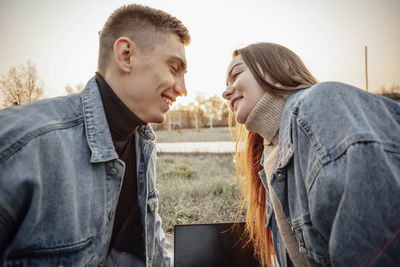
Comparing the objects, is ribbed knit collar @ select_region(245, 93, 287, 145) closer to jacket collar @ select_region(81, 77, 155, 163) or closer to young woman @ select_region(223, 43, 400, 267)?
young woman @ select_region(223, 43, 400, 267)

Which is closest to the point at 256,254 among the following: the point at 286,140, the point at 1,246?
the point at 286,140

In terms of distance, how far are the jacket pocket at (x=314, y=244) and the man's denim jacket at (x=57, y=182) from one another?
1.29 m

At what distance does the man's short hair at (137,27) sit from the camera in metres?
1.55

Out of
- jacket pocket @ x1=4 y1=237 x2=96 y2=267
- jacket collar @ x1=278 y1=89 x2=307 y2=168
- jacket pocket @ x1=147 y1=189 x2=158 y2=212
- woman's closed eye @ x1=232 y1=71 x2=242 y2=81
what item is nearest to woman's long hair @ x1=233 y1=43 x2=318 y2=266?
woman's closed eye @ x1=232 y1=71 x2=242 y2=81

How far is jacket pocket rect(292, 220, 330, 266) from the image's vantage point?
1.10m

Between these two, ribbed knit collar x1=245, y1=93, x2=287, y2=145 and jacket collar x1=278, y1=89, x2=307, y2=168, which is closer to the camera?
jacket collar x1=278, y1=89, x2=307, y2=168

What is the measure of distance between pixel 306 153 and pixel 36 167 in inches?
58.1

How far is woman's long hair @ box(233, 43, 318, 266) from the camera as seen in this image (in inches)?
65.3

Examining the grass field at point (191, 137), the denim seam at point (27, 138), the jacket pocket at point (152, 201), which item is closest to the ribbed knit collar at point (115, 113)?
the denim seam at point (27, 138)

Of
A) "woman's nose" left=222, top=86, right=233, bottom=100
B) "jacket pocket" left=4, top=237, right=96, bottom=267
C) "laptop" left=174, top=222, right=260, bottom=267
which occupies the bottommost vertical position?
"laptop" left=174, top=222, right=260, bottom=267

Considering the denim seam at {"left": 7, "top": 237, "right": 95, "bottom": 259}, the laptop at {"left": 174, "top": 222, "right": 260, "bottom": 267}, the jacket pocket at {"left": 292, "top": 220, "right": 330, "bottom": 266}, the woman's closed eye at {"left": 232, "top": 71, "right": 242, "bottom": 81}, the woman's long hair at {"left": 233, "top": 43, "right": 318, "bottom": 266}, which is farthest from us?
the laptop at {"left": 174, "top": 222, "right": 260, "bottom": 267}

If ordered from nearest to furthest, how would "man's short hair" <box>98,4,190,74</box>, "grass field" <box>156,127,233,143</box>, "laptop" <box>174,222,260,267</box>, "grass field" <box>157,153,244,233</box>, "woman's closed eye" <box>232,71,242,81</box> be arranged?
"man's short hair" <box>98,4,190,74</box> < "woman's closed eye" <box>232,71,242,81</box> < "laptop" <box>174,222,260,267</box> < "grass field" <box>157,153,244,233</box> < "grass field" <box>156,127,233,143</box>

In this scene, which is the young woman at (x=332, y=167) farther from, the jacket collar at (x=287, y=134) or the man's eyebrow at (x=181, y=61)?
the man's eyebrow at (x=181, y=61)

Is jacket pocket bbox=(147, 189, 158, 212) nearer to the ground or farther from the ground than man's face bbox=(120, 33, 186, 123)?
nearer to the ground
